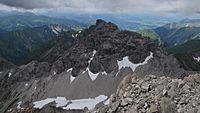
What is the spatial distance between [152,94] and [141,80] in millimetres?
4187

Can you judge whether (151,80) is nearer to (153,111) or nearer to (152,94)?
A: (152,94)

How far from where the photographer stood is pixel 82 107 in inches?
7820

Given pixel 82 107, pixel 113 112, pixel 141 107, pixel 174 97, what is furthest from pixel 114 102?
pixel 82 107

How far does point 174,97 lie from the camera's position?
41719 mm

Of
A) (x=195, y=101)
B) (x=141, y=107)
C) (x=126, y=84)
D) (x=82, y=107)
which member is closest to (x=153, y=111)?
(x=141, y=107)

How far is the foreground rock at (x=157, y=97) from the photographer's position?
40.3m

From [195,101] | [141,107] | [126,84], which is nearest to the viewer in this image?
[195,101]

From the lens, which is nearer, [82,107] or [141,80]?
[141,80]

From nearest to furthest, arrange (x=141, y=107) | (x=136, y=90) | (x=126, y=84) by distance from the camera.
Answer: (x=141, y=107) < (x=136, y=90) < (x=126, y=84)

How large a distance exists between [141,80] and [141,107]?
5858 millimetres

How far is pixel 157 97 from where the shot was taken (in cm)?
4259

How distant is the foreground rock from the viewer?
40344mm

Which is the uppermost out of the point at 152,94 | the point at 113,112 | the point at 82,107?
the point at 152,94

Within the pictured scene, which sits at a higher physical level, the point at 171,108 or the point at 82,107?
the point at 171,108
